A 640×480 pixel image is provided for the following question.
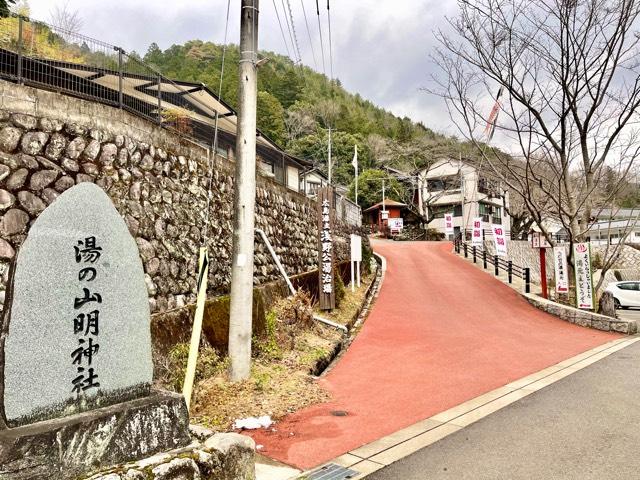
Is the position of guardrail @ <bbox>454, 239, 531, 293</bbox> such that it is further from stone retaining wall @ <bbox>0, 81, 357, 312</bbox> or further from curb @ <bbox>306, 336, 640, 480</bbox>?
stone retaining wall @ <bbox>0, 81, 357, 312</bbox>

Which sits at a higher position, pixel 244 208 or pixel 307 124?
pixel 307 124

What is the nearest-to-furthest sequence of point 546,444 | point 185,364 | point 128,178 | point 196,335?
point 546,444 → point 196,335 → point 185,364 → point 128,178

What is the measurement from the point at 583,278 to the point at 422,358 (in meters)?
8.24

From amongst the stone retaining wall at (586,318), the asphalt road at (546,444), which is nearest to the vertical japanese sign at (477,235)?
the stone retaining wall at (586,318)

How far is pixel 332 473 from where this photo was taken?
4242 millimetres

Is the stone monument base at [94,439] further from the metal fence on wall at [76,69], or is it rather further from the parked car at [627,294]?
the parked car at [627,294]

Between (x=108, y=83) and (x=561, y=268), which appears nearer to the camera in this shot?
(x=108, y=83)

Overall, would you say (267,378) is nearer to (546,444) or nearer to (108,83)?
(546,444)

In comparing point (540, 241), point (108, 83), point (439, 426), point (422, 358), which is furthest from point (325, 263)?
point (540, 241)

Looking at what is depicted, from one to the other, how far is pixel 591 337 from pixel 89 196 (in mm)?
12726

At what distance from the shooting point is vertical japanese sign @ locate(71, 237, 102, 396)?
320 centimetres

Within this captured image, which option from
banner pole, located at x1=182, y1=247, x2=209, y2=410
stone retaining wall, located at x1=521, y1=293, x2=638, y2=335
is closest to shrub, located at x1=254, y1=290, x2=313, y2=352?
banner pole, located at x1=182, y1=247, x2=209, y2=410

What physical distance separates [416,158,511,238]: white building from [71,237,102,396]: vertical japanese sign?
44163 millimetres

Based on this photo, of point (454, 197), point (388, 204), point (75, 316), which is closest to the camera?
point (75, 316)
